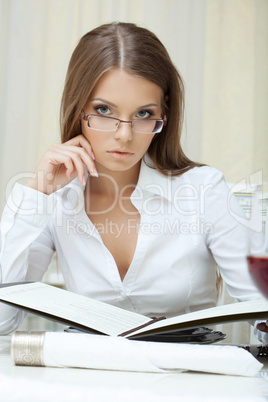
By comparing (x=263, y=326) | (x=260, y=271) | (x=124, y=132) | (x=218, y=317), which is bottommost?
(x=263, y=326)

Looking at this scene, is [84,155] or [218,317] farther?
[84,155]

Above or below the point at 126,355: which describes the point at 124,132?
above

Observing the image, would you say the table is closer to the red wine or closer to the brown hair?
the red wine

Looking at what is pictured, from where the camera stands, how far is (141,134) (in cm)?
130

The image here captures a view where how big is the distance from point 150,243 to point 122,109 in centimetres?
39

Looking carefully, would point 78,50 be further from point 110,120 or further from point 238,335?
point 238,335

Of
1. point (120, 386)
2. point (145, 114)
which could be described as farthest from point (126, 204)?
point (120, 386)

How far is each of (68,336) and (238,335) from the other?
3.94ft

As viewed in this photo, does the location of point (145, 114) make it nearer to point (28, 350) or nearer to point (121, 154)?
point (121, 154)

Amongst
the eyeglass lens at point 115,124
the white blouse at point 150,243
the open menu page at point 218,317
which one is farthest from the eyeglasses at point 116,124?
the open menu page at point 218,317

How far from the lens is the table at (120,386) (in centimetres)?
50

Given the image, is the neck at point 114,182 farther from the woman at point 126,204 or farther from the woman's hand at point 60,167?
the woman's hand at point 60,167

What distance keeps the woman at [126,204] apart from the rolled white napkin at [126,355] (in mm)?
621

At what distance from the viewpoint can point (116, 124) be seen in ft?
4.16
